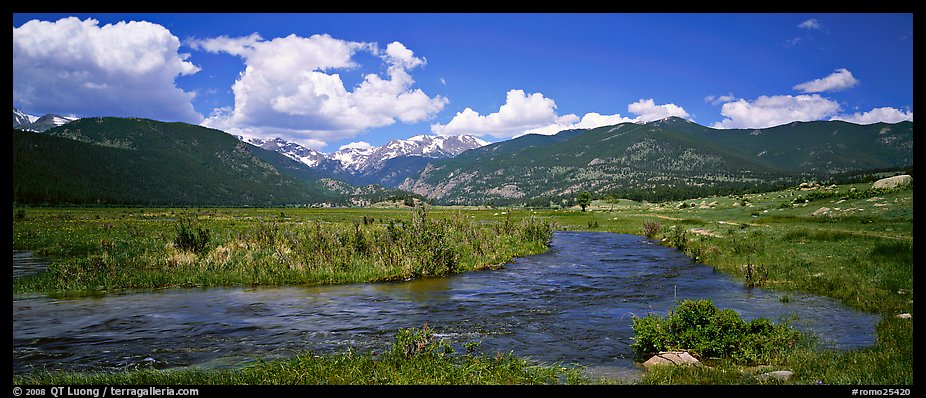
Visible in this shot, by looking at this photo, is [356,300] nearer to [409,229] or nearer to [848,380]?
[409,229]

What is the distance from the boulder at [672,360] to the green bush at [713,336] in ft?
1.32

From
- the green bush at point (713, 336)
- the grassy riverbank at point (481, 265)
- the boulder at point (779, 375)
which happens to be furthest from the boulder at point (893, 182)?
the boulder at point (779, 375)

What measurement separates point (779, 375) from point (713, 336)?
2.14 meters

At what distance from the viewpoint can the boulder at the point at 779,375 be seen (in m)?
8.41

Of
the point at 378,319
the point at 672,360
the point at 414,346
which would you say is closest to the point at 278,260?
the point at 378,319

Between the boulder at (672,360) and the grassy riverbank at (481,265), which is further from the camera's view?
the boulder at (672,360)

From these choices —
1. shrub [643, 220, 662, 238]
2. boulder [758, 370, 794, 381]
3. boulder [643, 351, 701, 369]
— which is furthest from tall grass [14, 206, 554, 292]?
shrub [643, 220, 662, 238]

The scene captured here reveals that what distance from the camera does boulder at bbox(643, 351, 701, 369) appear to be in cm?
990

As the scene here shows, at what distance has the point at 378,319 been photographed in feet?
50.6

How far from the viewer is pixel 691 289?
2070 centimetres

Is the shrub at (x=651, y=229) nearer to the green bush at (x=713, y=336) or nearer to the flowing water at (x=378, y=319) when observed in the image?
the flowing water at (x=378, y=319)

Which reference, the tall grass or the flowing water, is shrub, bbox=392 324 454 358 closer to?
the flowing water

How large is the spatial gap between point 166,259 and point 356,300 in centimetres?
1324
